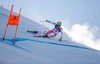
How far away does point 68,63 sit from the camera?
4688mm

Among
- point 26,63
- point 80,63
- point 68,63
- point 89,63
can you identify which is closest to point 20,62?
point 26,63

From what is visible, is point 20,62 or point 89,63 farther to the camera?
point 89,63

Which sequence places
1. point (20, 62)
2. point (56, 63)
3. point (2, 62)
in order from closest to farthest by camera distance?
point (2, 62) < point (20, 62) < point (56, 63)

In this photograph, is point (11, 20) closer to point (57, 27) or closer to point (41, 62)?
point (41, 62)

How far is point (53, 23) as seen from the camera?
11203mm

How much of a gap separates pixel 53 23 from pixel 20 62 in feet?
25.7

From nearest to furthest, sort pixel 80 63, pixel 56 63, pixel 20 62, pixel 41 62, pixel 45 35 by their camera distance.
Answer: pixel 20 62
pixel 41 62
pixel 56 63
pixel 80 63
pixel 45 35

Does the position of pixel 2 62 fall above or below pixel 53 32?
below

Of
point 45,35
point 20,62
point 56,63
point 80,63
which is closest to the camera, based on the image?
point 20,62

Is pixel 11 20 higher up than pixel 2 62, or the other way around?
pixel 11 20

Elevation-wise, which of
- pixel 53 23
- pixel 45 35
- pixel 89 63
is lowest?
pixel 89 63

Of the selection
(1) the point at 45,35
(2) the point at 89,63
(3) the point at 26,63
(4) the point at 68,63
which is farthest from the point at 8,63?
(1) the point at 45,35

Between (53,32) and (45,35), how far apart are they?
0.88m

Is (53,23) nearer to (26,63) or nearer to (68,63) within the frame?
(68,63)
